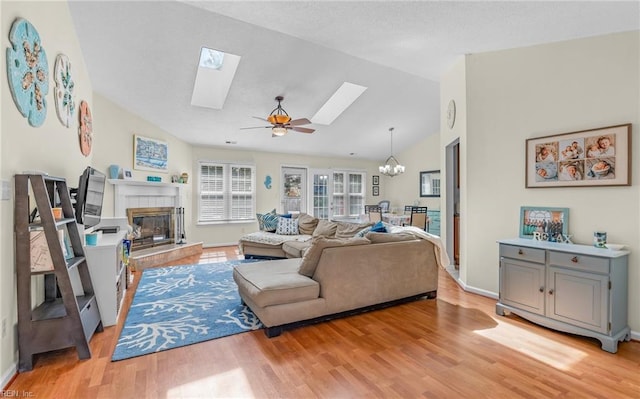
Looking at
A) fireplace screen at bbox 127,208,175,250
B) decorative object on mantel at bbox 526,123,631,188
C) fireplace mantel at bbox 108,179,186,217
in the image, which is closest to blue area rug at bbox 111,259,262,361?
fireplace screen at bbox 127,208,175,250

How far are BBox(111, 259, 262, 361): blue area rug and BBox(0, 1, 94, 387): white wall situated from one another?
0.79 metres

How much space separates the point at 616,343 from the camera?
2412 millimetres

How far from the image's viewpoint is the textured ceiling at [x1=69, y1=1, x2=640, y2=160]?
2.81 metres

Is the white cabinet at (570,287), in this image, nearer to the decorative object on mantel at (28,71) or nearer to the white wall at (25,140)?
the white wall at (25,140)

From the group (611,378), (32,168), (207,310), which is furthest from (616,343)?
(32,168)

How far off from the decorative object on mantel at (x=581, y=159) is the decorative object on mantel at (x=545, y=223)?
0.91 ft

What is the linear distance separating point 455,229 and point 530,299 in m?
2.06

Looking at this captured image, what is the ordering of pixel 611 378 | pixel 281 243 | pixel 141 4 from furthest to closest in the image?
pixel 281 243, pixel 141 4, pixel 611 378

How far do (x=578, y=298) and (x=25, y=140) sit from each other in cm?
468

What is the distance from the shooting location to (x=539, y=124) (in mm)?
3266

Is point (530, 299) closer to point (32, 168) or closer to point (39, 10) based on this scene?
point (32, 168)

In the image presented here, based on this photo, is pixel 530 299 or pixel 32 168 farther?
pixel 530 299

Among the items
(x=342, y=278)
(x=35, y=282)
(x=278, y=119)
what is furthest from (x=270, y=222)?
(x=35, y=282)

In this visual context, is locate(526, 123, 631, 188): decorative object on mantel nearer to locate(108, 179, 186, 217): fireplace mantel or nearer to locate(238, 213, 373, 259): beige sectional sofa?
locate(238, 213, 373, 259): beige sectional sofa
